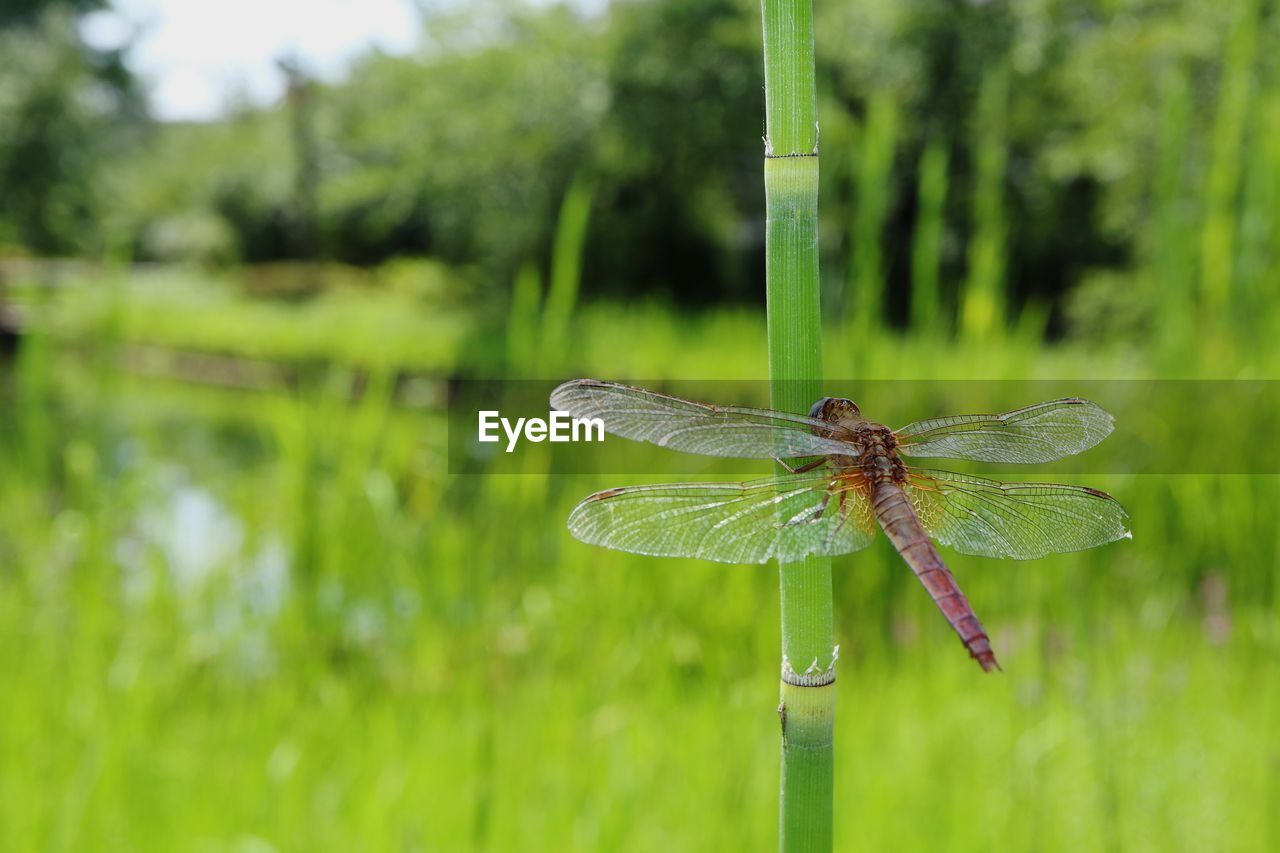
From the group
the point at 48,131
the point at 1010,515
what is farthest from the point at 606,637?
the point at 48,131

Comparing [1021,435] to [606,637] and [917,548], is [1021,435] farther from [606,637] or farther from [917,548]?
[606,637]

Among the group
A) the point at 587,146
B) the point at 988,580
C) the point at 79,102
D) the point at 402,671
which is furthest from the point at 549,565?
the point at 79,102

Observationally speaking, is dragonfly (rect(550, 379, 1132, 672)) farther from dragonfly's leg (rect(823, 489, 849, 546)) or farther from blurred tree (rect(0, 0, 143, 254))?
blurred tree (rect(0, 0, 143, 254))

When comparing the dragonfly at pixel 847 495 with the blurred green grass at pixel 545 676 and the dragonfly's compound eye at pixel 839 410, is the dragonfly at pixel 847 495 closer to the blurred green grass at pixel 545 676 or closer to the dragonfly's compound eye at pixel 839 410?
the dragonfly's compound eye at pixel 839 410

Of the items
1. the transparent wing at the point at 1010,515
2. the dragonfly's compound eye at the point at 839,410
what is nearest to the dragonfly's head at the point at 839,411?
the dragonfly's compound eye at the point at 839,410

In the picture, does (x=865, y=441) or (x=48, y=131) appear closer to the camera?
(x=865, y=441)

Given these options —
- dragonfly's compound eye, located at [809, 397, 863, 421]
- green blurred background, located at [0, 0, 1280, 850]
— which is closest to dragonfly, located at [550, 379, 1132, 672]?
dragonfly's compound eye, located at [809, 397, 863, 421]

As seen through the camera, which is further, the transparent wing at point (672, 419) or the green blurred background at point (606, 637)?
the green blurred background at point (606, 637)
